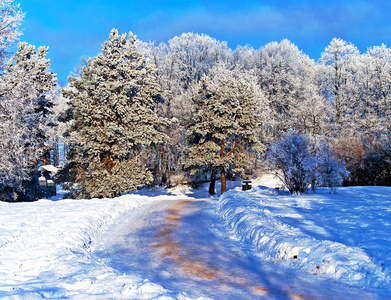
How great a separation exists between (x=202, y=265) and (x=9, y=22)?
46.7 feet

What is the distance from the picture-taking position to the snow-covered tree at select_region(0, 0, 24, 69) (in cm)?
1391

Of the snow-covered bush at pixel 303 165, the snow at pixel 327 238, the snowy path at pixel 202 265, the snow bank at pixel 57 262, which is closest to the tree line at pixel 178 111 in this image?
the snow-covered bush at pixel 303 165

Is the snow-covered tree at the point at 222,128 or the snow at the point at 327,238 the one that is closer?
the snow at the point at 327,238

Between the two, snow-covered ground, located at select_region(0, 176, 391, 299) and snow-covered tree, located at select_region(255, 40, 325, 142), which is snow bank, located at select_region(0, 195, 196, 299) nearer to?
snow-covered ground, located at select_region(0, 176, 391, 299)

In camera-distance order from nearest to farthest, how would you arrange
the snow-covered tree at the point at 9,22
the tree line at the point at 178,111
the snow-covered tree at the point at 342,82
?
the snow-covered tree at the point at 9,22, the tree line at the point at 178,111, the snow-covered tree at the point at 342,82

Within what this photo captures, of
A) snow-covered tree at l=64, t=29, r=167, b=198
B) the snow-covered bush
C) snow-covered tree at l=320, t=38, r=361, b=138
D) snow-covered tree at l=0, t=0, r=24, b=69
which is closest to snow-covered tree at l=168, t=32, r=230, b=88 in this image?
snow-covered tree at l=320, t=38, r=361, b=138

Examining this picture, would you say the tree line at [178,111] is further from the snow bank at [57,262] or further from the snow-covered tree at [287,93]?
the snow bank at [57,262]

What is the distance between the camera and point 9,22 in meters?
13.9

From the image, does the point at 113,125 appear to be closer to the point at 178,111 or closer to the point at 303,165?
the point at 303,165

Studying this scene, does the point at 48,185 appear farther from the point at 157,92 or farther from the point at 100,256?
the point at 100,256

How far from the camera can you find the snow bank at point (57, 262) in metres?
4.54

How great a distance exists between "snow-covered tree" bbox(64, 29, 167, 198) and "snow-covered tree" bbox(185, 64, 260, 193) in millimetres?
4707

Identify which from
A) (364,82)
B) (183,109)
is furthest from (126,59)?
(364,82)

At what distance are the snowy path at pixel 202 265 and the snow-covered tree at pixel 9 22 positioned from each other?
1042 cm
